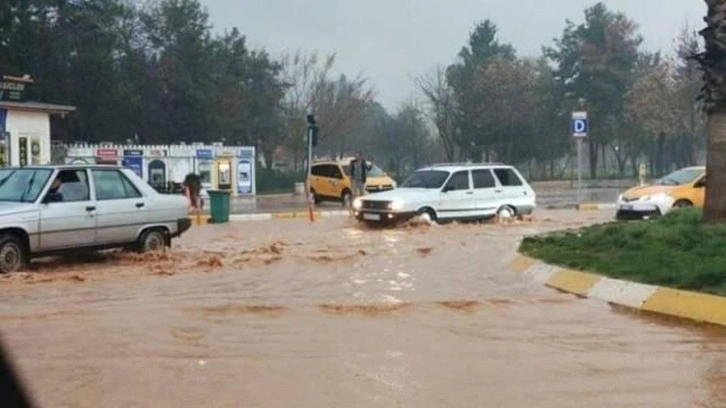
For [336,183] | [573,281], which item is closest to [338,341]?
[573,281]

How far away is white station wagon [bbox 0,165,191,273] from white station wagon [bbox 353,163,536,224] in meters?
7.63

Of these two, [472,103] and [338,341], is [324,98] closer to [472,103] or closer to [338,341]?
[472,103]

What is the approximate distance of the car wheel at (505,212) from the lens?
2389cm

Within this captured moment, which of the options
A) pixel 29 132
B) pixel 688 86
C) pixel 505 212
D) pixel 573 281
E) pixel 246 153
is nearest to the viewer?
pixel 573 281

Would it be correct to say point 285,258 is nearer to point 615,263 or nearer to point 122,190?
point 122,190

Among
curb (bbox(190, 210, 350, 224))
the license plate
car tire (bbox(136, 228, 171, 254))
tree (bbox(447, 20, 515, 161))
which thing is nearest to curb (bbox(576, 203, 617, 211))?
→ curb (bbox(190, 210, 350, 224))

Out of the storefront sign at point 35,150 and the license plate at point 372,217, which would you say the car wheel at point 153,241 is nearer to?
the license plate at point 372,217

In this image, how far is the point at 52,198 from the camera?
1354 centimetres

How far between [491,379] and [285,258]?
9.08m

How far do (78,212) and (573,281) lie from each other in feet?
23.0

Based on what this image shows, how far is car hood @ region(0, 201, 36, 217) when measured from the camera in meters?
12.9

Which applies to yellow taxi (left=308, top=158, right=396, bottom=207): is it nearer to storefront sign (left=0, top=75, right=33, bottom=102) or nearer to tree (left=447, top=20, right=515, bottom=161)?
storefront sign (left=0, top=75, right=33, bottom=102)

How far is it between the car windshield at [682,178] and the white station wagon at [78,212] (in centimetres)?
1282

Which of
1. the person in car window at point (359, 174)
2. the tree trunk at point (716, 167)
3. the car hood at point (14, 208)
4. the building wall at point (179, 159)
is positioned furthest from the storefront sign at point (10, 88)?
the tree trunk at point (716, 167)
